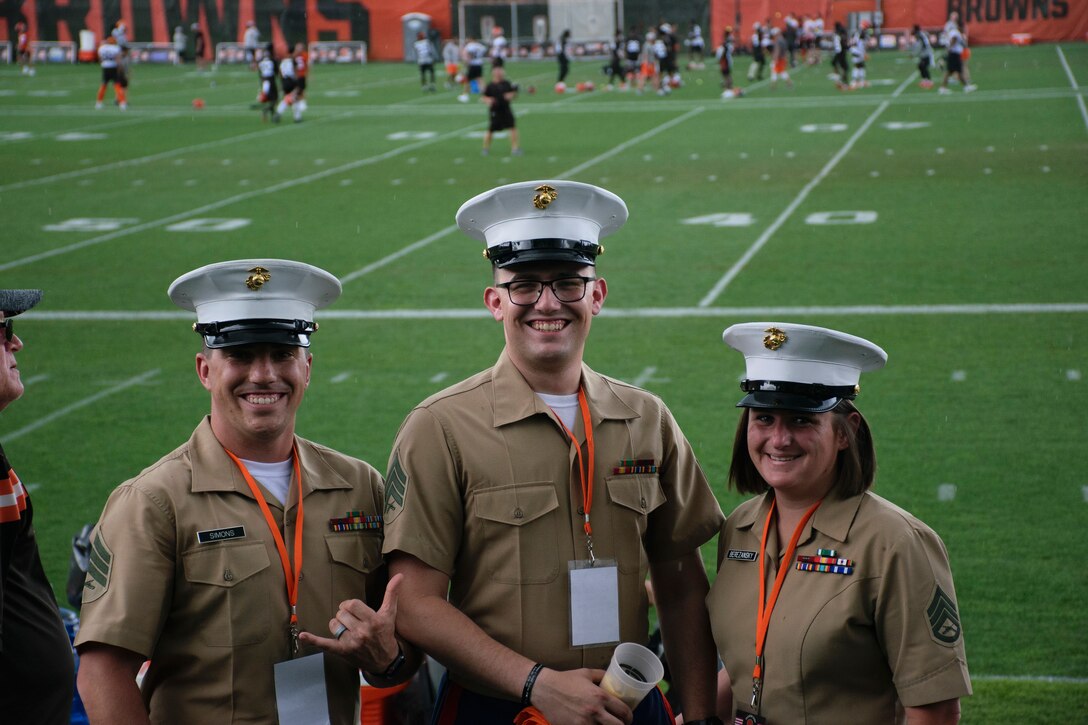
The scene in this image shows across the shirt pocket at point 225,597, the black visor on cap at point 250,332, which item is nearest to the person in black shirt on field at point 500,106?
the black visor on cap at point 250,332

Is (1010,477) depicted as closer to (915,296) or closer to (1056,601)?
(1056,601)

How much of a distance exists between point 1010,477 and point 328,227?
11.8 metres

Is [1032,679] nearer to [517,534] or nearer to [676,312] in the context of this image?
[517,534]

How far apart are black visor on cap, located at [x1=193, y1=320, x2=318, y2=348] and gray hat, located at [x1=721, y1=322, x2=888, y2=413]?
119cm

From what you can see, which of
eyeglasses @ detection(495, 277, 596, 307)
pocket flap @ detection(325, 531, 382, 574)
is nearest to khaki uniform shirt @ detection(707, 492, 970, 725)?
eyeglasses @ detection(495, 277, 596, 307)

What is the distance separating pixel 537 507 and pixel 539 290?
564 millimetres

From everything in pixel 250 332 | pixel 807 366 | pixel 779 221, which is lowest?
pixel 779 221

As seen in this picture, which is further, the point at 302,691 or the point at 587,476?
the point at 587,476

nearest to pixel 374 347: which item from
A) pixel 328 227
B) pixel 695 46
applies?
pixel 328 227

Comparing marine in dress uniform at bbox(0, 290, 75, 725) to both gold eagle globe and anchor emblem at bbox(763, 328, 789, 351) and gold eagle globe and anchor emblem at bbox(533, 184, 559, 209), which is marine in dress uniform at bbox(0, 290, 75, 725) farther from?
gold eagle globe and anchor emblem at bbox(763, 328, 789, 351)

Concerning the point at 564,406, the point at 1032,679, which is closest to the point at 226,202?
the point at 1032,679

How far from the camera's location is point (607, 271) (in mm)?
15703

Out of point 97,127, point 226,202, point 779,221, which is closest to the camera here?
point 779,221

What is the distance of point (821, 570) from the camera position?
3.50 meters
